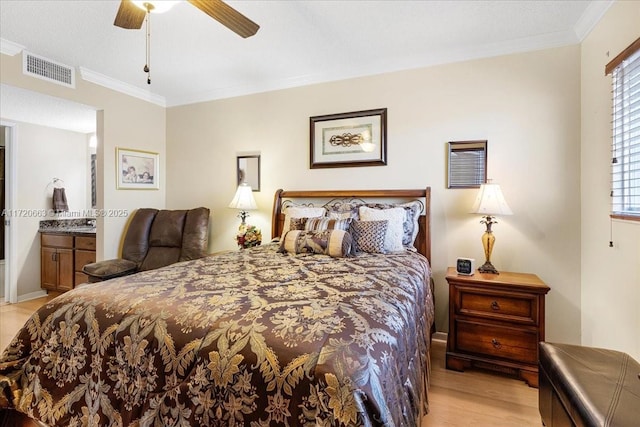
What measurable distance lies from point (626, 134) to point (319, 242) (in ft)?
6.92

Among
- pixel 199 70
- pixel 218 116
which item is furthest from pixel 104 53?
Result: pixel 218 116

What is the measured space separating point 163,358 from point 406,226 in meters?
2.13

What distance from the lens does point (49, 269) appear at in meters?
4.32

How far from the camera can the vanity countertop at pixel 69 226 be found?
161 inches

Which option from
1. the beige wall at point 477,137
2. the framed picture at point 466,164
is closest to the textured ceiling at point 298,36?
the beige wall at point 477,137

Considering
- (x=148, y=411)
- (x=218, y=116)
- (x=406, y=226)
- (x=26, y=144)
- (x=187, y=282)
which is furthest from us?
(x=26, y=144)

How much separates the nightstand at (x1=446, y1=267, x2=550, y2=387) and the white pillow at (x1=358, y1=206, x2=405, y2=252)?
1.61ft

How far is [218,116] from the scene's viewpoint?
3986mm

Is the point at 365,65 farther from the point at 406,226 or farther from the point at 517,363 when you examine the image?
the point at 517,363

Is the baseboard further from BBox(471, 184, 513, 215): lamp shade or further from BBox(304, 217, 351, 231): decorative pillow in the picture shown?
BBox(471, 184, 513, 215): lamp shade

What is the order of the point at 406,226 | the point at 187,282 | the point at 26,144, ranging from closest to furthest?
1. the point at 187,282
2. the point at 406,226
3. the point at 26,144

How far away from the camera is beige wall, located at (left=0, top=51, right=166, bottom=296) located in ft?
11.1

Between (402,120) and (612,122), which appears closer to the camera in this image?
(612,122)

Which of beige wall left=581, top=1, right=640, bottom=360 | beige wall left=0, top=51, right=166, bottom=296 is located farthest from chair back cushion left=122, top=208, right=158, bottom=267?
beige wall left=581, top=1, right=640, bottom=360
